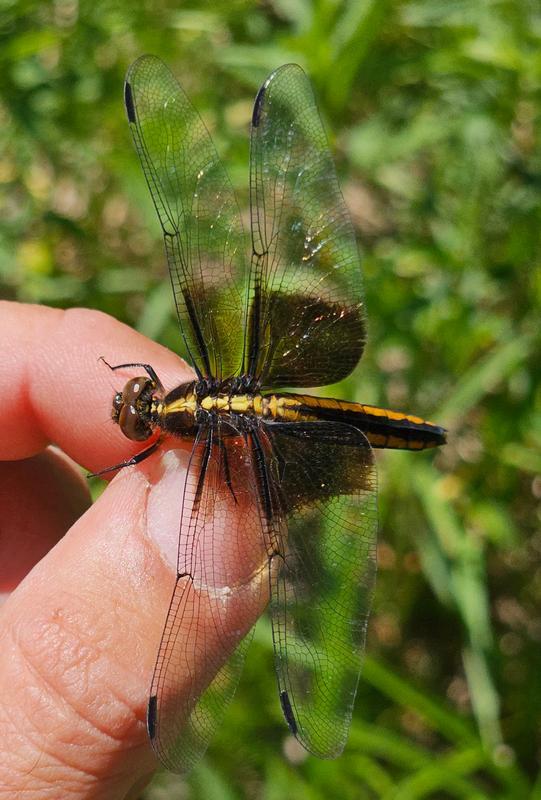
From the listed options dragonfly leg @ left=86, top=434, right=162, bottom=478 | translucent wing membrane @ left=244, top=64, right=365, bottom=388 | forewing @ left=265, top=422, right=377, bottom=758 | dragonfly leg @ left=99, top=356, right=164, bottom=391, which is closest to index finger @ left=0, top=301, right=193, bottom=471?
dragonfly leg @ left=99, top=356, right=164, bottom=391

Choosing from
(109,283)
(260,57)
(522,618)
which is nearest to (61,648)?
(109,283)

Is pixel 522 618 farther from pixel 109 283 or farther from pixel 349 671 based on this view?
pixel 109 283

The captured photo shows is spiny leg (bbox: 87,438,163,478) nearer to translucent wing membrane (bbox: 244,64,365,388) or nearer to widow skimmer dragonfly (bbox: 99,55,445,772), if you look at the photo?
widow skimmer dragonfly (bbox: 99,55,445,772)

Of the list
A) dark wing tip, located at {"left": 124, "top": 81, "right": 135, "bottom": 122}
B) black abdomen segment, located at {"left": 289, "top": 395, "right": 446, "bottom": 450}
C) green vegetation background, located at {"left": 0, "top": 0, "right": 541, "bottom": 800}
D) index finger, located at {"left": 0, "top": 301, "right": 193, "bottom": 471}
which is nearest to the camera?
dark wing tip, located at {"left": 124, "top": 81, "right": 135, "bottom": 122}

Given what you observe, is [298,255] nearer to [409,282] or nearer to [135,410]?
[135,410]

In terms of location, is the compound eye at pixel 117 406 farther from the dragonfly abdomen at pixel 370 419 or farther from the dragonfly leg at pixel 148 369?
the dragonfly abdomen at pixel 370 419

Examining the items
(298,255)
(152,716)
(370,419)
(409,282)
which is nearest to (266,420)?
(370,419)
